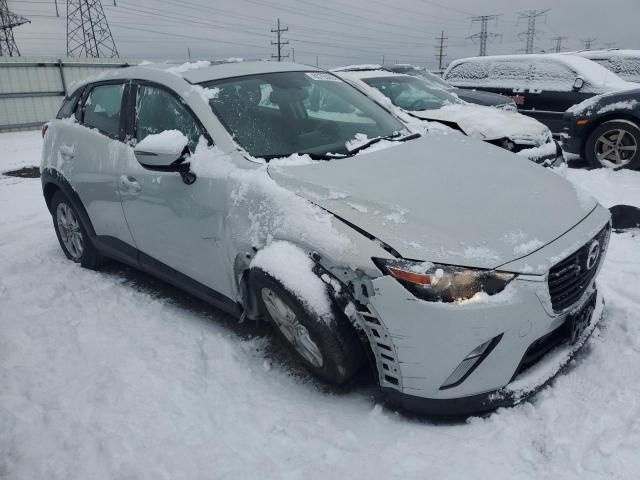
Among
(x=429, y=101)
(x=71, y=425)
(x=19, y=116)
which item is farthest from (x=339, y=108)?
(x=19, y=116)

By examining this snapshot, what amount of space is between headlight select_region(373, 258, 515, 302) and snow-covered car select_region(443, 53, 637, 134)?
308 inches

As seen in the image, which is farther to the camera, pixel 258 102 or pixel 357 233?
pixel 258 102

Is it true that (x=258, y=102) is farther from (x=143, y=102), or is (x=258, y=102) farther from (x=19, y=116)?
(x=19, y=116)

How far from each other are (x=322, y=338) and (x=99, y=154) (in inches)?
92.6

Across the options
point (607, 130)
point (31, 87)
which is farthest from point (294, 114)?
point (31, 87)

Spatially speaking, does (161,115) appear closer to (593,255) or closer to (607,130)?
(593,255)

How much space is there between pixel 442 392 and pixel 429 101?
5921 mm

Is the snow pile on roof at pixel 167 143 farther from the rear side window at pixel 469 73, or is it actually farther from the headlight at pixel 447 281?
the rear side window at pixel 469 73

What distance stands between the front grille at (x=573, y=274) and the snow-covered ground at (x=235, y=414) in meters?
0.47

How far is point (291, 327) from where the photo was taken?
103 inches

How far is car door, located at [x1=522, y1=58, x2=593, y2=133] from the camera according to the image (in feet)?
28.7

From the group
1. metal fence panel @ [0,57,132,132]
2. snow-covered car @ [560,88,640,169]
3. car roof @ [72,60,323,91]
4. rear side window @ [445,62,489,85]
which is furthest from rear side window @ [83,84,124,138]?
metal fence panel @ [0,57,132,132]

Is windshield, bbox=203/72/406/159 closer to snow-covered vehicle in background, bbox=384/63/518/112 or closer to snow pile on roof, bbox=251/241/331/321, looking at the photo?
snow pile on roof, bbox=251/241/331/321

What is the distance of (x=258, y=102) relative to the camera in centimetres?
315
